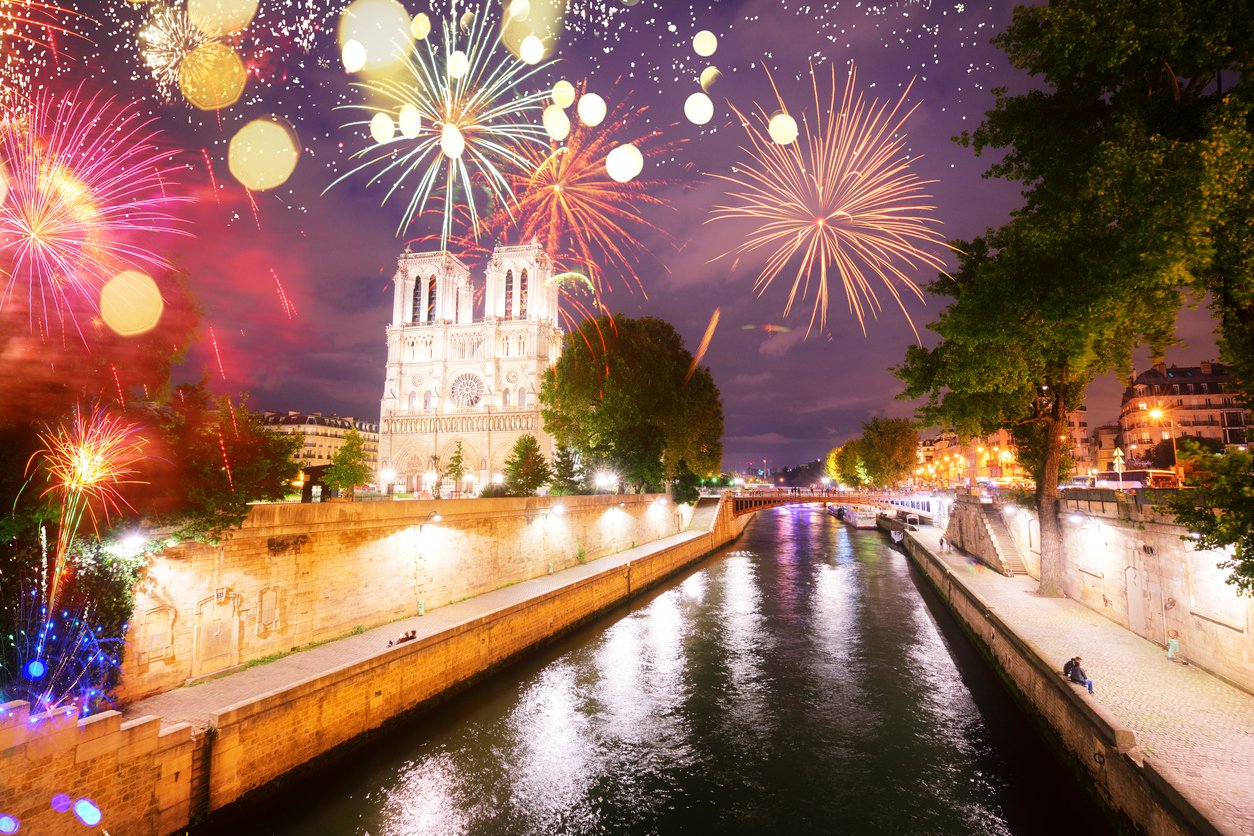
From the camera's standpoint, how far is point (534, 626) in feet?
60.6

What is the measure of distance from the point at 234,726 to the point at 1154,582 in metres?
18.3

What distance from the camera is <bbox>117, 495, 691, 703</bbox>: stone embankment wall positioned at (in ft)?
35.5

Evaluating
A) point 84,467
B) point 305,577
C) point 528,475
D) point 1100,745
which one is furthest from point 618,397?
point 1100,745

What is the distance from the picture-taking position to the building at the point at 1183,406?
63344 mm

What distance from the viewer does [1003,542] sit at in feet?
87.6

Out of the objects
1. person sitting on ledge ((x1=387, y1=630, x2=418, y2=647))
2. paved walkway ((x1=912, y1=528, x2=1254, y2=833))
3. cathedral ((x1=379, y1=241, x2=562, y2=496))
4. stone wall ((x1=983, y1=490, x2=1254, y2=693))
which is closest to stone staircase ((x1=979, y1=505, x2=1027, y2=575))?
stone wall ((x1=983, y1=490, x2=1254, y2=693))

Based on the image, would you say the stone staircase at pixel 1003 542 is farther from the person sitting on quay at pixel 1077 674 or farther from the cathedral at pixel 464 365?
the cathedral at pixel 464 365

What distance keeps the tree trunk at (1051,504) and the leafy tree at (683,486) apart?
3065 cm

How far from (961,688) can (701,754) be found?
7732 millimetres

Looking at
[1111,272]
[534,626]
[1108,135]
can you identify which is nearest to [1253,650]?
[1111,272]

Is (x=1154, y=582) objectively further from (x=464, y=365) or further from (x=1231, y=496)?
(x=464, y=365)

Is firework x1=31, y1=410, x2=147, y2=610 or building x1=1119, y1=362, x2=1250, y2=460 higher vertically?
building x1=1119, y1=362, x2=1250, y2=460

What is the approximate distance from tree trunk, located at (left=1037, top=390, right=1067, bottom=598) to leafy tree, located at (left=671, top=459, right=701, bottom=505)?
30651 mm

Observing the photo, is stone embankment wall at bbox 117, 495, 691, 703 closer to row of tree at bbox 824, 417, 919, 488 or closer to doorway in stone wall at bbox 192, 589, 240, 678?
doorway in stone wall at bbox 192, 589, 240, 678
